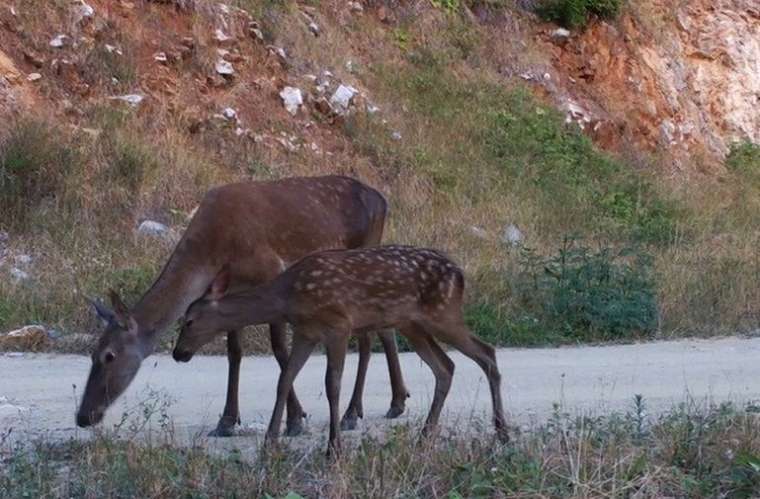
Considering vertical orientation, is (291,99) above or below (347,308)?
above

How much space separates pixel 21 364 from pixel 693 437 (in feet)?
20.0

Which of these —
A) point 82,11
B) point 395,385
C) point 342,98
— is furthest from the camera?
point 342,98

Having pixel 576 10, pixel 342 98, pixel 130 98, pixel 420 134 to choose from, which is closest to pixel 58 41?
pixel 130 98

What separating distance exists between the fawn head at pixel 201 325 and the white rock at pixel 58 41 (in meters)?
10.8

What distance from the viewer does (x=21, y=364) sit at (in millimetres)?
11758

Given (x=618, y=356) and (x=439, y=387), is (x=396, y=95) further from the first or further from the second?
(x=439, y=387)

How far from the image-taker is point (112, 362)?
29.1 feet

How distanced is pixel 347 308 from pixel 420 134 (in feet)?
42.5

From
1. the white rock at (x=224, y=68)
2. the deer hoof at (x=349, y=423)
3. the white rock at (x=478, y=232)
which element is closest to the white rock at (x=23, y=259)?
the white rock at (x=478, y=232)

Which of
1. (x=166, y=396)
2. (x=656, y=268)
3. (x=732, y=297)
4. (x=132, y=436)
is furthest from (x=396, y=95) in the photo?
(x=132, y=436)

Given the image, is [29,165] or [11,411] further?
[29,165]

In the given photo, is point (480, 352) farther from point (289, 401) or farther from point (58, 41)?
point (58, 41)

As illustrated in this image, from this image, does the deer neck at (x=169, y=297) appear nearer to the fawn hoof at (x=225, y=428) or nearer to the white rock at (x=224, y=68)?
the fawn hoof at (x=225, y=428)

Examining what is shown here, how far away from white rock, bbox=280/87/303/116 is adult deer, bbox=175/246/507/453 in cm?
1141
